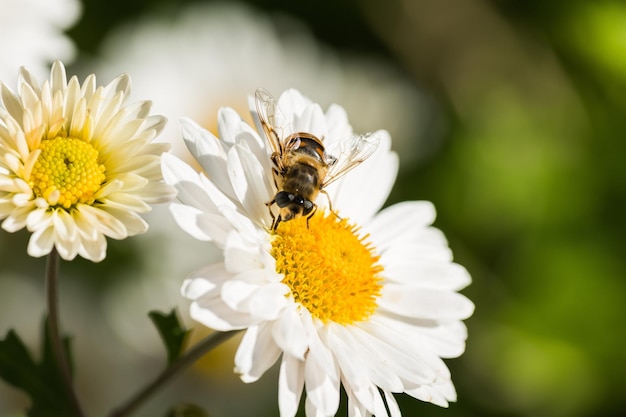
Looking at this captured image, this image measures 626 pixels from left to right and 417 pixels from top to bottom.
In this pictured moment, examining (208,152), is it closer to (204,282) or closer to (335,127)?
(204,282)

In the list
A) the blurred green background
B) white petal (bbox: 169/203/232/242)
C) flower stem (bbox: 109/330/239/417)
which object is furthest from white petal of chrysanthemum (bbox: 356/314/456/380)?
the blurred green background

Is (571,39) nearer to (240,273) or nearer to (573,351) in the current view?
(573,351)

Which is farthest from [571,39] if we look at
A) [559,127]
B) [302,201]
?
[302,201]

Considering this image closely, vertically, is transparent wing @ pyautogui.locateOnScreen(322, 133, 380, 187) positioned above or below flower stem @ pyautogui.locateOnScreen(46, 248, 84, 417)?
above

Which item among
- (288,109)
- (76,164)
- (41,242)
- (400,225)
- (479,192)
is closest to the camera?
(41,242)

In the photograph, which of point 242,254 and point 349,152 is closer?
point 242,254

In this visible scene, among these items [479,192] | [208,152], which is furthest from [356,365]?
[479,192]

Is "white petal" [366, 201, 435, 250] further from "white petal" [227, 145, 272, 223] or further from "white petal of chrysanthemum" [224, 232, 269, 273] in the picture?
"white petal of chrysanthemum" [224, 232, 269, 273]
